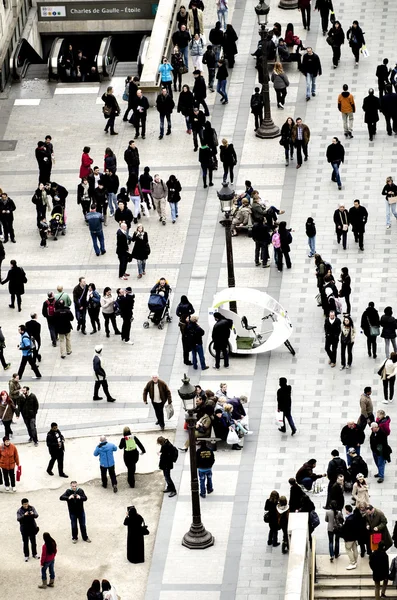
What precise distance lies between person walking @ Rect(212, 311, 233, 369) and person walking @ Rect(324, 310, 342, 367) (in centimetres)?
229

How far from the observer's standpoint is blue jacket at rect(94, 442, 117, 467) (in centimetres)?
3978

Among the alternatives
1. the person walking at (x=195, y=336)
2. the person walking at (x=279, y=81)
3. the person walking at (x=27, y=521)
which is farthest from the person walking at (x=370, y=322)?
the person walking at (x=279, y=81)

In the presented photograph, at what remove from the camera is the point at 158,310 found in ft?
150

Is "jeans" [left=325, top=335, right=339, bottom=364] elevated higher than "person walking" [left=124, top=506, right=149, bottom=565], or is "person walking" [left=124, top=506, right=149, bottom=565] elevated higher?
"jeans" [left=325, top=335, right=339, bottom=364]

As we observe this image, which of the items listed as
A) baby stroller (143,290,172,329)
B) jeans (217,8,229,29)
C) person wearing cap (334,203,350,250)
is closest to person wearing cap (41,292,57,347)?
baby stroller (143,290,172,329)

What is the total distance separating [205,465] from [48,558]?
421 cm

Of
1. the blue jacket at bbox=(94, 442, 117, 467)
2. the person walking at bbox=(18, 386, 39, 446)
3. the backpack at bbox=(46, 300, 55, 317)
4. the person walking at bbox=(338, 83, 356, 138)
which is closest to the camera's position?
the blue jacket at bbox=(94, 442, 117, 467)

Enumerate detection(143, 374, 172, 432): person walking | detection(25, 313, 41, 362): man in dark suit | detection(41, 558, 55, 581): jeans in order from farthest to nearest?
detection(25, 313, 41, 362): man in dark suit, detection(143, 374, 172, 432): person walking, detection(41, 558, 55, 581): jeans

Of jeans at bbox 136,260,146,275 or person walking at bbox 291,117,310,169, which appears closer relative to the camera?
jeans at bbox 136,260,146,275

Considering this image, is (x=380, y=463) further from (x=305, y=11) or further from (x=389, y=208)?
(x=305, y=11)

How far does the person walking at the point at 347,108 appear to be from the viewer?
53188mm

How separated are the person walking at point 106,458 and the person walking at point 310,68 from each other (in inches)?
724

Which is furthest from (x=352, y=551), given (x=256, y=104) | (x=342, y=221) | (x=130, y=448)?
(x=256, y=104)

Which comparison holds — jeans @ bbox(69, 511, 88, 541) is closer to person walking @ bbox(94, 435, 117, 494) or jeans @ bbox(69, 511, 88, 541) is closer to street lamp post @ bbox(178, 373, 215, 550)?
person walking @ bbox(94, 435, 117, 494)
